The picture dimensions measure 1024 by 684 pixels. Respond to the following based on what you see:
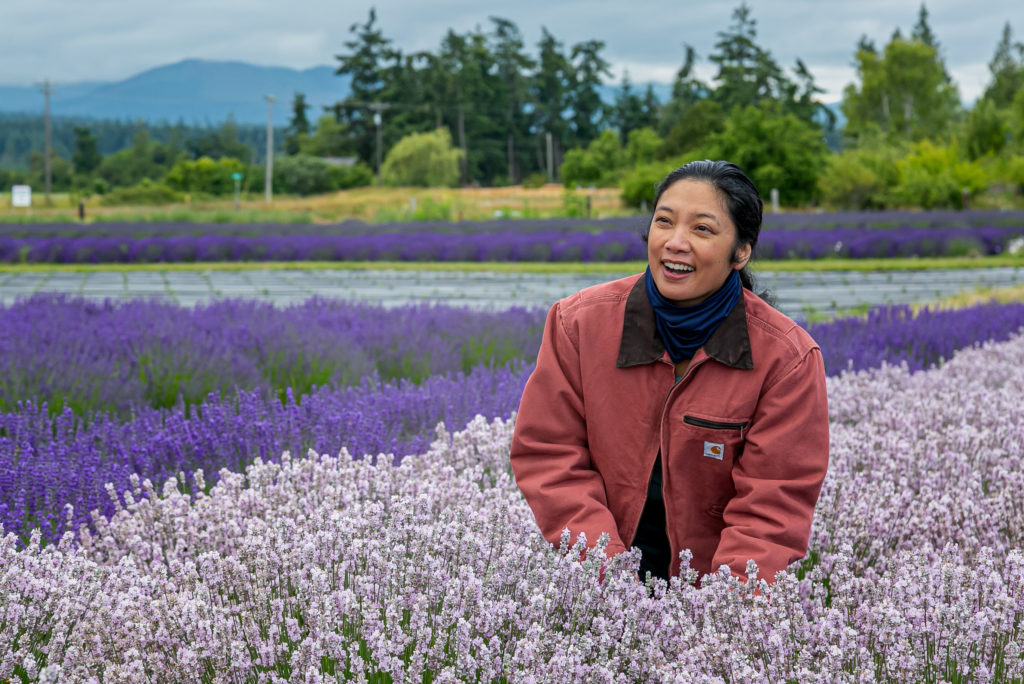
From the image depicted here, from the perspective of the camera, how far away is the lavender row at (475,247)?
67.9 ft

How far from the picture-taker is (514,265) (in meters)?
19.8

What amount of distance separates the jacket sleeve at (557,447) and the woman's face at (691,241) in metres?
0.31

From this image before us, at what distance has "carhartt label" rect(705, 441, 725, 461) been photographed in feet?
8.32

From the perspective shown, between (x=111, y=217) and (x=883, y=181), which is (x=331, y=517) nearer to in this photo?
(x=111, y=217)

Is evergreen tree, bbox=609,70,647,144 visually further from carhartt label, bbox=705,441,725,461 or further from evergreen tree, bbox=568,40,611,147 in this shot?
carhartt label, bbox=705,441,725,461

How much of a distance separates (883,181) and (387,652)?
40.4 meters

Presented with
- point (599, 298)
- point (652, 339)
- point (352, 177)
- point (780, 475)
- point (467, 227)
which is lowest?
point (780, 475)

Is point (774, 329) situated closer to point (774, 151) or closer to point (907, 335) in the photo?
point (907, 335)

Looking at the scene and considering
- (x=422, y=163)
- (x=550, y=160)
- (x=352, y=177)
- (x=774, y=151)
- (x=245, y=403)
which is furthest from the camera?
(x=550, y=160)

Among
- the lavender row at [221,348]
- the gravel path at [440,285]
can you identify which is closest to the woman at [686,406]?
the lavender row at [221,348]

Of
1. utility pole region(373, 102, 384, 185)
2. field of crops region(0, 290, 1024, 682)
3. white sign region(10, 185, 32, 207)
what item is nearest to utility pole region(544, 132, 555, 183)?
utility pole region(373, 102, 384, 185)

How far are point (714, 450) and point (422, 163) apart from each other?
6472 centimetres

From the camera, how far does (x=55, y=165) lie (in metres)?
89.4

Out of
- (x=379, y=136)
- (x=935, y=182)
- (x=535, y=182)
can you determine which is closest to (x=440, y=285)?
(x=935, y=182)
